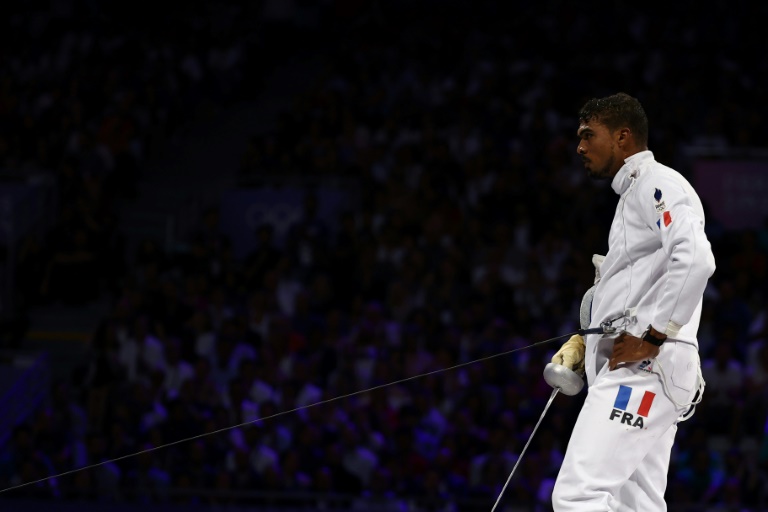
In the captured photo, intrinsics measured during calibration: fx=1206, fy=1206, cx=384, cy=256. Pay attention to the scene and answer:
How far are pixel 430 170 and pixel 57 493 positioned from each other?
5.10 m

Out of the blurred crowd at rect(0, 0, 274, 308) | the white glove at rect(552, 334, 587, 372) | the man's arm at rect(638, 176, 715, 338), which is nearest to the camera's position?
the man's arm at rect(638, 176, 715, 338)

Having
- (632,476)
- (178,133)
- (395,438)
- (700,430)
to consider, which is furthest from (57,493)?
(178,133)

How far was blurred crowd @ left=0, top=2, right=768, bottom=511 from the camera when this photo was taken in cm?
912

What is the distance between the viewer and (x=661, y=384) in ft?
13.9

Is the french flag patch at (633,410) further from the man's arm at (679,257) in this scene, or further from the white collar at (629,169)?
the white collar at (629,169)

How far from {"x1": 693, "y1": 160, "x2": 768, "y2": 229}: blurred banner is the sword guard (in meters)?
7.80

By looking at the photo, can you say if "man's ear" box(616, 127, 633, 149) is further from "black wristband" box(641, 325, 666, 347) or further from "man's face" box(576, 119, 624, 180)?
"black wristband" box(641, 325, 666, 347)

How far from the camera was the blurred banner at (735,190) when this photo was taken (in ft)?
39.0

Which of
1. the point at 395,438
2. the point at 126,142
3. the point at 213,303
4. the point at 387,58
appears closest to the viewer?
the point at 395,438

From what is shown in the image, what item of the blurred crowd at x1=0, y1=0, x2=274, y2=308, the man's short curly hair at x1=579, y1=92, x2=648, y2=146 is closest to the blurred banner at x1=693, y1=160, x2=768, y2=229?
the blurred crowd at x1=0, y1=0, x2=274, y2=308

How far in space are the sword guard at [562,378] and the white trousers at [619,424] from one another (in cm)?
16

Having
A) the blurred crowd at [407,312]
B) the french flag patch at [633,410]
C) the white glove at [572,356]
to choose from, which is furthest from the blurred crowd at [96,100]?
the french flag patch at [633,410]

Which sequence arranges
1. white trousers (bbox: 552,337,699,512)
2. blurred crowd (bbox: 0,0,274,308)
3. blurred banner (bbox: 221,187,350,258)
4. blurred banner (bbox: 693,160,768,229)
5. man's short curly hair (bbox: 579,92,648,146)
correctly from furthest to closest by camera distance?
blurred banner (bbox: 221,187,350,258), blurred banner (bbox: 693,160,768,229), blurred crowd (bbox: 0,0,274,308), man's short curly hair (bbox: 579,92,648,146), white trousers (bbox: 552,337,699,512)

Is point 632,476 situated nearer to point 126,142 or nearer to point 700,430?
point 700,430
